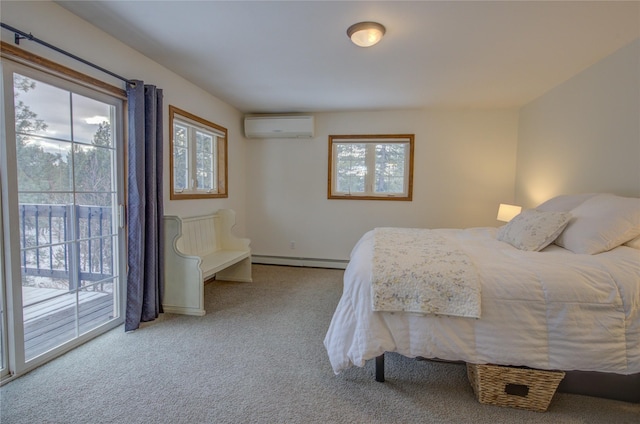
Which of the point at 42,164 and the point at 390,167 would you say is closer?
the point at 42,164

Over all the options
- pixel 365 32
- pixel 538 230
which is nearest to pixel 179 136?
pixel 365 32

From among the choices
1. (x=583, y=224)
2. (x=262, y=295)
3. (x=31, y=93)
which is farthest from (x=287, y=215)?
(x=583, y=224)

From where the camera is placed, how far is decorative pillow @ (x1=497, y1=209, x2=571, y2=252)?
78.9 inches

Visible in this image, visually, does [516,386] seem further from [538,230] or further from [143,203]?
[143,203]

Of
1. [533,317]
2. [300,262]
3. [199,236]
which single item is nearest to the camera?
[533,317]

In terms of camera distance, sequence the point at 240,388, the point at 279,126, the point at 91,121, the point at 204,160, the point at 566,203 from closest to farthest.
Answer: the point at 240,388 < the point at 91,121 < the point at 566,203 < the point at 204,160 < the point at 279,126

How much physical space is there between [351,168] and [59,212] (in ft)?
10.7

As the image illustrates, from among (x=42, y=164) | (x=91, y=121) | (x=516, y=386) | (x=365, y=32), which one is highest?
(x=365, y=32)

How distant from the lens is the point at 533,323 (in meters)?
1.48

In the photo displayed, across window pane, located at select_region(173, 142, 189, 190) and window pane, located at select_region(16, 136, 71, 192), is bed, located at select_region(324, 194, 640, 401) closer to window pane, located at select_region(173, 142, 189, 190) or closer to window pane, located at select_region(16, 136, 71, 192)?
window pane, located at select_region(16, 136, 71, 192)

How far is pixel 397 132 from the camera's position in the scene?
4.11 m

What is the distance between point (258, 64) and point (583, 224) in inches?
108

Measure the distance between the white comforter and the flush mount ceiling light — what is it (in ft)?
5.16

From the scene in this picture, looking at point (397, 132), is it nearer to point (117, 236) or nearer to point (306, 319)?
point (306, 319)
